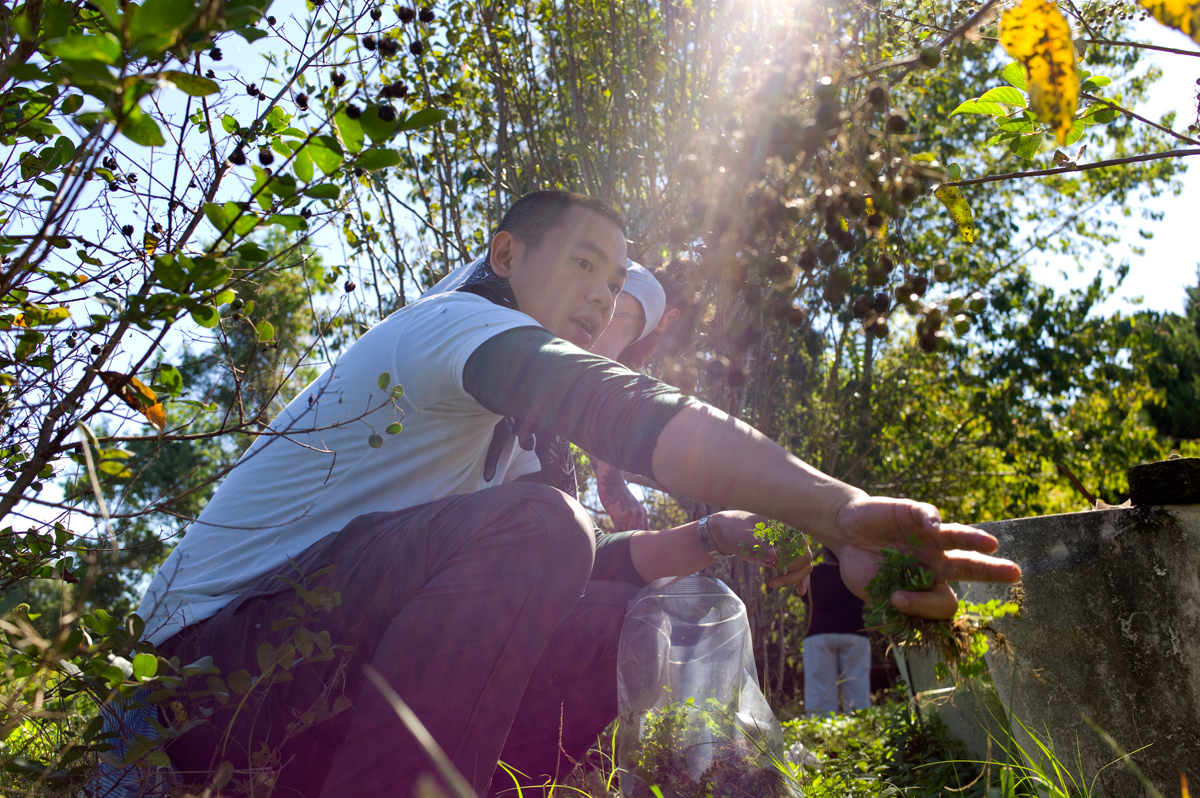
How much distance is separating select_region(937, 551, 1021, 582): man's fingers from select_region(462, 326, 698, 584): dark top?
0.46m

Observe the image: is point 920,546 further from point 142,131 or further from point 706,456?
point 142,131

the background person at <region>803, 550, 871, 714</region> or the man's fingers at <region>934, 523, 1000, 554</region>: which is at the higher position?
the man's fingers at <region>934, 523, 1000, 554</region>

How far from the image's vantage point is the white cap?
321 cm

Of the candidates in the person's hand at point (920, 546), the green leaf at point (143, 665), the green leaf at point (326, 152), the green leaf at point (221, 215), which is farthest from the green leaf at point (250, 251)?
the person's hand at point (920, 546)

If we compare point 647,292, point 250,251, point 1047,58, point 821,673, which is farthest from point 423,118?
point 821,673

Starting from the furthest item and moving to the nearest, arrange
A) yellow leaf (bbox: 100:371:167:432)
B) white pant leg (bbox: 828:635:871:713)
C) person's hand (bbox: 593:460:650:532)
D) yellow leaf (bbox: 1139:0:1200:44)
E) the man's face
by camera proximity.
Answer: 1. white pant leg (bbox: 828:635:871:713)
2. person's hand (bbox: 593:460:650:532)
3. the man's face
4. yellow leaf (bbox: 100:371:167:432)
5. yellow leaf (bbox: 1139:0:1200:44)

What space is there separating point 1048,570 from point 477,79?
4.12 meters

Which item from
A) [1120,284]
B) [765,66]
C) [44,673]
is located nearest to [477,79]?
[765,66]

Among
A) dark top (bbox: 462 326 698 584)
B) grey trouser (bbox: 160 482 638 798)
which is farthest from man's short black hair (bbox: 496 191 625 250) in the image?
grey trouser (bbox: 160 482 638 798)

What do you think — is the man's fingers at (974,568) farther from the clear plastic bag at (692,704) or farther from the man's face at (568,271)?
the man's face at (568,271)

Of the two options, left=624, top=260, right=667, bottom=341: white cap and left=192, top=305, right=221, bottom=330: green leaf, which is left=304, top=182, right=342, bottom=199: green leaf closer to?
left=192, top=305, right=221, bottom=330: green leaf

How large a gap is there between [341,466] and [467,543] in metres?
0.53

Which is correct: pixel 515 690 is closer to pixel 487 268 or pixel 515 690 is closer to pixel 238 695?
pixel 238 695

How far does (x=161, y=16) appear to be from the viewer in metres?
0.80
